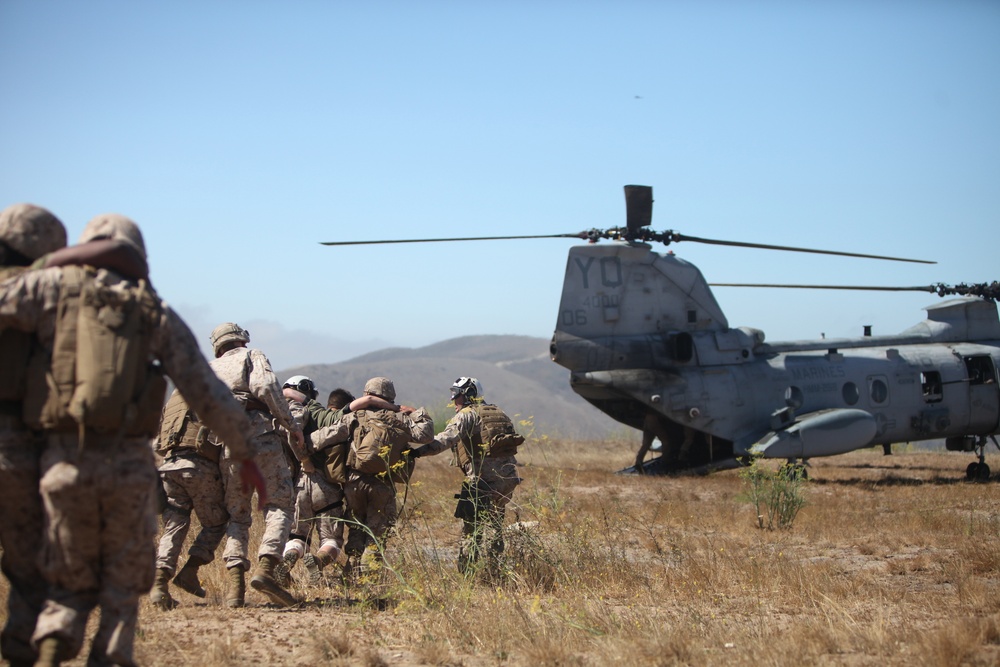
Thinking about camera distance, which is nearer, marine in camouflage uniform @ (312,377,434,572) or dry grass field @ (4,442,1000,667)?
dry grass field @ (4,442,1000,667)

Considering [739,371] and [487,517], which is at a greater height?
[739,371]

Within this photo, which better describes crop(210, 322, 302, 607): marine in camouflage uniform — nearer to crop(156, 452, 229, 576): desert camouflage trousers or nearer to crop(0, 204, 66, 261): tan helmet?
crop(156, 452, 229, 576): desert camouflage trousers

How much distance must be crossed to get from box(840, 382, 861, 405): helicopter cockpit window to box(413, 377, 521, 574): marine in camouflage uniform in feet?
33.4

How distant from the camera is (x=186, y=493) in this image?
6676 millimetres

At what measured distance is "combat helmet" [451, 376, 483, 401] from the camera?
8.24m

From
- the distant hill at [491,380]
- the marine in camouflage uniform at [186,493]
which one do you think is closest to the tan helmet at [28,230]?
the marine in camouflage uniform at [186,493]

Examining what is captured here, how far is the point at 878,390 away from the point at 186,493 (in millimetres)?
13566

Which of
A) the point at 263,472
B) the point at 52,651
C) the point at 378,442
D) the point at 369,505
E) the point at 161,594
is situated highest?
the point at 378,442

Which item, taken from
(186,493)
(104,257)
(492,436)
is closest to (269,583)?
(186,493)

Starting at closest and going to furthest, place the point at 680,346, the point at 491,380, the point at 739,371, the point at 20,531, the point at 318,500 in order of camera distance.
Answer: the point at 20,531, the point at 318,500, the point at 680,346, the point at 739,371, the point at 491,380

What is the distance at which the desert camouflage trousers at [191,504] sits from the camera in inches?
259

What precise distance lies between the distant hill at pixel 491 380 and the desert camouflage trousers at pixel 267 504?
52.9 metres

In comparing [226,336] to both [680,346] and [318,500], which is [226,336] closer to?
[318,500]

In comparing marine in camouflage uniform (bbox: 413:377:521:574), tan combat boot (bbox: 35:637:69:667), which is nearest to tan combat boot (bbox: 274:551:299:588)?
marine in camouflage uniform (bbox: 413:377:521:574)
